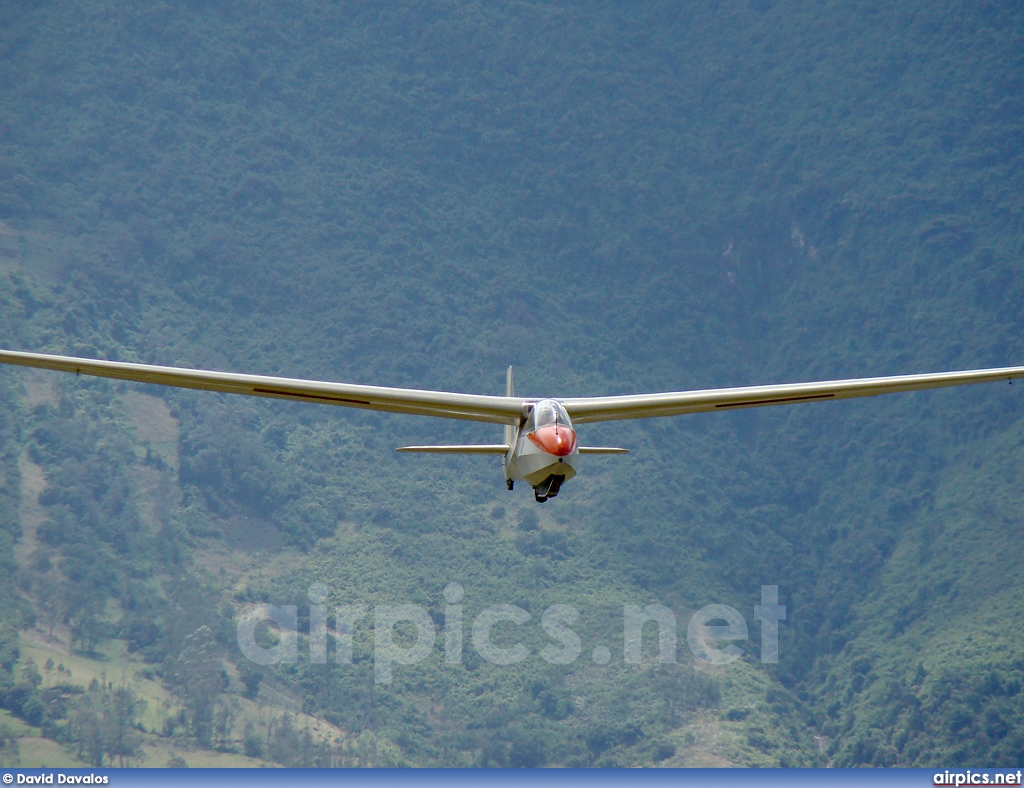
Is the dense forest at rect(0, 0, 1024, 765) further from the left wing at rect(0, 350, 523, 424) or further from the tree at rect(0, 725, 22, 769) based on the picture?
the left wing at rect(0, 350, 523, 424)

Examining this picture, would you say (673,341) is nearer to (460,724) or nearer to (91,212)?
(460,724)

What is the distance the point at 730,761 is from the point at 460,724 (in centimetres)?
2969

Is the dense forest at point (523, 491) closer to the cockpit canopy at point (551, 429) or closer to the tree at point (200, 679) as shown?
the tree at point (200, 679)

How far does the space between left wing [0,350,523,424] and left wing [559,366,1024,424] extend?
1941mm

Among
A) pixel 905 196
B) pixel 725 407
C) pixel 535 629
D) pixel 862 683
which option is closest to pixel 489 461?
pixel 535 629

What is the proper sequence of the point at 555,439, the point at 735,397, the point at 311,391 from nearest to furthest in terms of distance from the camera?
the point at 555,439 → the point at 311,391 → the point at 735,397

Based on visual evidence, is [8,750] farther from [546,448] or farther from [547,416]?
[546,448]

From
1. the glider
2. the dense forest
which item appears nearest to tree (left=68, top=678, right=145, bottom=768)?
the dense forest

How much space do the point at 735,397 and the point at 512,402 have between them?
228 inches

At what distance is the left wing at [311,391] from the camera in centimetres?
2844

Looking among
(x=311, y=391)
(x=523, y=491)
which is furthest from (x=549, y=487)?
(x=523, y=491)

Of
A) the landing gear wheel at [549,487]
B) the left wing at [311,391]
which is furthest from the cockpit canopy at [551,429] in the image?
the landing gear wheel at [549,487]

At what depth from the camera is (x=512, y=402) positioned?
2916 cm

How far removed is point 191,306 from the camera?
588 ft
